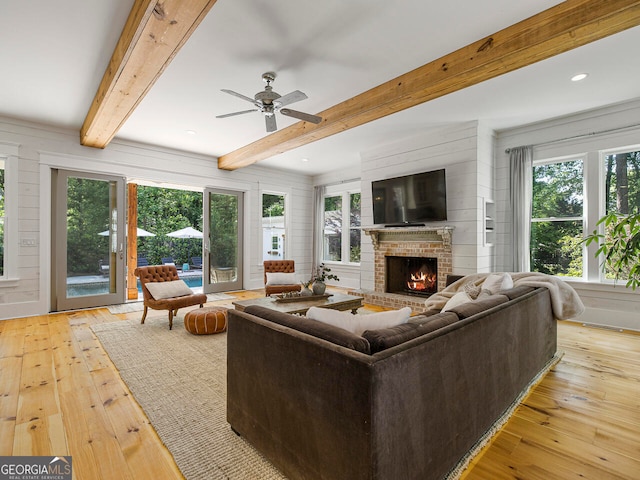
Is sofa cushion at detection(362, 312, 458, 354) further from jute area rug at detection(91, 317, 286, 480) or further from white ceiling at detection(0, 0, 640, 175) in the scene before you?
white ceiling at detection(0, 0, 640, 175)

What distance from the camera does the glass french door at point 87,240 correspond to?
4.88m

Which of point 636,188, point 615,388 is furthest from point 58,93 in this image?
point 636,188

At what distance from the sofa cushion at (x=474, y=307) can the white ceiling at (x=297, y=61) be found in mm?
2108

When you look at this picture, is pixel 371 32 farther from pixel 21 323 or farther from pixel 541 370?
pixel 21 323

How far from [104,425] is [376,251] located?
466 centimetres

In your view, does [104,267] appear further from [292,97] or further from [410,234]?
[410,234]

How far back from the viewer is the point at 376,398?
1.08 metres

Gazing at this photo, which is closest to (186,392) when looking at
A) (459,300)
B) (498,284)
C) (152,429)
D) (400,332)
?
(152,429)

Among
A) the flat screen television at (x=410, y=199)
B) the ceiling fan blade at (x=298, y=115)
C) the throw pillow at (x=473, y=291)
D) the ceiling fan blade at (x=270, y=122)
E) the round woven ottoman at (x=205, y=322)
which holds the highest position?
the ceiling fan blade at (x=298, y=115)

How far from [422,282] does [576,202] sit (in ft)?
7.97

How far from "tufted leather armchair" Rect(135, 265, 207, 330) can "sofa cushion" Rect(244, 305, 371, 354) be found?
269 centimetres

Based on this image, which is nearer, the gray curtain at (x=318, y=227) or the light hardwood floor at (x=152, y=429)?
the light hardwood floor at (x=152, y=429)

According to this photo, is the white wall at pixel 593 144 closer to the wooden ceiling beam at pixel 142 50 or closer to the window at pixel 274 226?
the wooden ceiling beam at pixel 142 50

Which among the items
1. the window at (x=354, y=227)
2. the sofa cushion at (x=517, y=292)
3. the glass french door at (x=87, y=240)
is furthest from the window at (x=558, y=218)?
the glass french door at (x=87, y=240)
